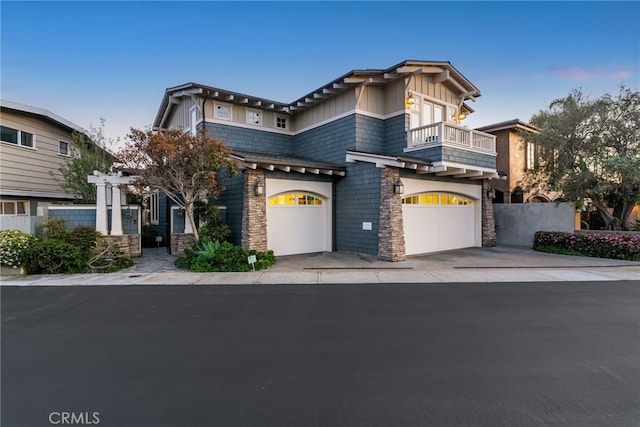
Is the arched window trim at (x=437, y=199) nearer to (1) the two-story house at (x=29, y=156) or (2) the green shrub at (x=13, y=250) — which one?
(2) the green shrub at (x=13, y=250)

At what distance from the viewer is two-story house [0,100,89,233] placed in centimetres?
1244

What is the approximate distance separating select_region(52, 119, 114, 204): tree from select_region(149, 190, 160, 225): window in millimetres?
3311

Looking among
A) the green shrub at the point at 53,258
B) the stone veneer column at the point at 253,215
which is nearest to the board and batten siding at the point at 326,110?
the stone veneer column at the point at 253,215

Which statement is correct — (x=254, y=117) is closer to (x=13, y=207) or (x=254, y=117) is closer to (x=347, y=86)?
(x=347, y=86)

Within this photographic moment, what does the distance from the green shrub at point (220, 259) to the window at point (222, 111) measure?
638cm

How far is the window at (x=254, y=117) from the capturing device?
14.3 meters

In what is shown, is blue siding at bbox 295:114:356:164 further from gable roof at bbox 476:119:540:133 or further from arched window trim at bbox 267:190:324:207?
gable roof at bbox 476:119:540:133

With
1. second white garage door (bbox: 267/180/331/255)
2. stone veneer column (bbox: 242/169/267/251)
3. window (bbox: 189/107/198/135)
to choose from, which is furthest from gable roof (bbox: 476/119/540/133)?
window (bbox: 189/107/198/135)

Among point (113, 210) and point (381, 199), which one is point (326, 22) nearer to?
point (381, 199)

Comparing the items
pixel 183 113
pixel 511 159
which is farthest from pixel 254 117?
pixel 511 159

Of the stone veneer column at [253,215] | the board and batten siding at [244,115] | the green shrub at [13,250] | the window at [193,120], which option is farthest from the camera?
the window at [193,120]

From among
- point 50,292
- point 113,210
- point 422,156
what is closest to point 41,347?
point 50,292

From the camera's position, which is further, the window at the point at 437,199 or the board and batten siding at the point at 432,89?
the board and batten siding at the point at 432,89

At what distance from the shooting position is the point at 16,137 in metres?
12.9
